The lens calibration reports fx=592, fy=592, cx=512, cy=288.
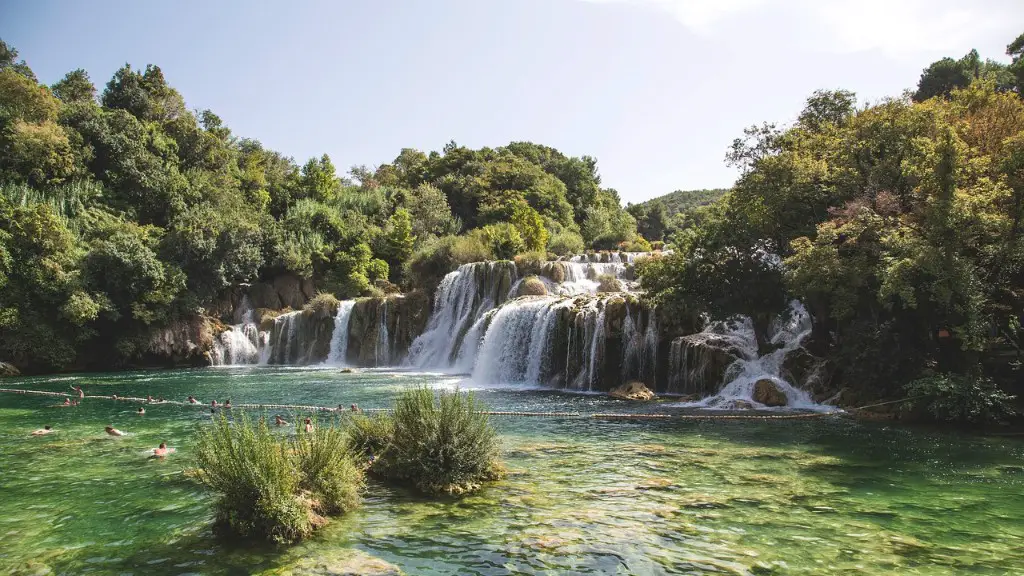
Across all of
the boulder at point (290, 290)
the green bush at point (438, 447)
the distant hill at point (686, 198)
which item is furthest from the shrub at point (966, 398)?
the distant hill at point (686, 198)

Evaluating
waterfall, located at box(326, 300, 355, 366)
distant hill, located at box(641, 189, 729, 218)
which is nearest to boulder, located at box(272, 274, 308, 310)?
waterfall, located at box(326, 300, 355, 366)

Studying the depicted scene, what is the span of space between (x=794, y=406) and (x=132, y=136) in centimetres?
4742

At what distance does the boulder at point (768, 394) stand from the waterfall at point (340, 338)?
26.2 m

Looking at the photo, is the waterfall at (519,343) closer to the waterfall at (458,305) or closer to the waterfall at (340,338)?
the waterfall at (458,305)

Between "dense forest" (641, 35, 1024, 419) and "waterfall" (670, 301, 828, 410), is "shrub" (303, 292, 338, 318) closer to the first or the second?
"dense forest" (641, 35, 1024, 419)

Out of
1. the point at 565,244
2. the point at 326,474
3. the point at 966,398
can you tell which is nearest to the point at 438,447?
the point at 326,474

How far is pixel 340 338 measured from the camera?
123 ft

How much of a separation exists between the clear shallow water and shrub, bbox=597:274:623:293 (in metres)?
18.9

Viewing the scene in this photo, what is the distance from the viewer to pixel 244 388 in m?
24.1

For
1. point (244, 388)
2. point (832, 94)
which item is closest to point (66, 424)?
point (244, 388)

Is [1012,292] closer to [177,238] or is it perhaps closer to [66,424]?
[66,424]

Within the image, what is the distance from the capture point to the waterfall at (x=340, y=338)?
37.3 meters

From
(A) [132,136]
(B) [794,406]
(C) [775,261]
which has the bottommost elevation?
(B) [794,406]

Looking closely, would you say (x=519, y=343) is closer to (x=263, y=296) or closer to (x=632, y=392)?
(x=632, y=392)
